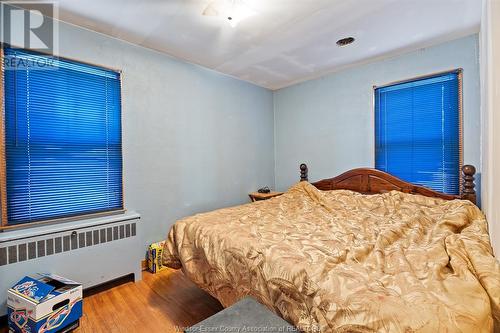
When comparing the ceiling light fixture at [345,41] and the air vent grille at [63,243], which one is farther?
the ceiling light fixture at [345,41]

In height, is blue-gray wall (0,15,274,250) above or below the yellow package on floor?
above

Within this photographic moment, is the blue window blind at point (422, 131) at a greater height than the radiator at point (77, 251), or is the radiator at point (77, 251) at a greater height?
the blue window blind at point (422, 131)

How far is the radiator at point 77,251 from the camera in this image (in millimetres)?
1795

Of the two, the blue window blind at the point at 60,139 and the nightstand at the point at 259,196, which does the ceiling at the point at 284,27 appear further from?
the nightstand at the point at 259,196

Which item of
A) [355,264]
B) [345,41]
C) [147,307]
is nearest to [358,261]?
[355,264]

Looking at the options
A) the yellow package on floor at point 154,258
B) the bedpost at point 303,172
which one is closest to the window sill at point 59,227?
the yellow package on floor at point 154,258

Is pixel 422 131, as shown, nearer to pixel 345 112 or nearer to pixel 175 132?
pixel 345 112

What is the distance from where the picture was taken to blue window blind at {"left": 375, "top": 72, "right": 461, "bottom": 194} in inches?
97.7

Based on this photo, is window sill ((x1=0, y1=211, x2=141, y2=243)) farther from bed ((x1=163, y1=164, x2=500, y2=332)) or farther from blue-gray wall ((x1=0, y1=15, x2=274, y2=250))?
bed ((x1=163, y1=164, x2=500, y2=332))

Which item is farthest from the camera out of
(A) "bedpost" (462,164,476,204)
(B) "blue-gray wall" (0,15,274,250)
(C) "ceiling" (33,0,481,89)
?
(B) "blue-gray wall" (0,15,274,250)

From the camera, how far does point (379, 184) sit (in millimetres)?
2867

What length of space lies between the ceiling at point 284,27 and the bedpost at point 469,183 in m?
1.31

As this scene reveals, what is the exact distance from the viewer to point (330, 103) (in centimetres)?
344

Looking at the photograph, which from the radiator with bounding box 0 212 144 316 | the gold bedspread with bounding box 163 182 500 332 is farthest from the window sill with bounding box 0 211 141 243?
the gold bedspread with bounding box 163 182 500 332
